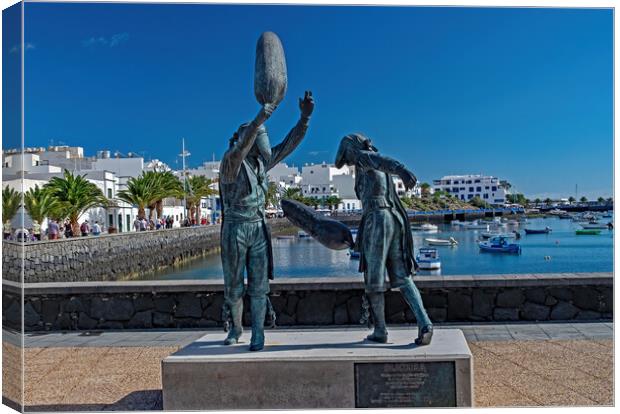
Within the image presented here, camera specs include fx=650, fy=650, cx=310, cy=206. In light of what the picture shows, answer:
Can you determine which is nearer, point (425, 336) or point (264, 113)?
point (264, 113)

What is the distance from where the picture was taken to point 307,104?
5.68 m

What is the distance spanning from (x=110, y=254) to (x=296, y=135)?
96.2ft

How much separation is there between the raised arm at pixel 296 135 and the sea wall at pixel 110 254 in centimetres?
1052

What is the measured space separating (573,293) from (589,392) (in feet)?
11.2

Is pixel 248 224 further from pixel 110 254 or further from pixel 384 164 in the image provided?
pixel 110 254

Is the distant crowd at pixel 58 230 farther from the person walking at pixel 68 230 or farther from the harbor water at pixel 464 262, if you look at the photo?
the harbor water at pixel 464 262

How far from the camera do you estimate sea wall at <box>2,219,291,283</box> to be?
23953 millimetres

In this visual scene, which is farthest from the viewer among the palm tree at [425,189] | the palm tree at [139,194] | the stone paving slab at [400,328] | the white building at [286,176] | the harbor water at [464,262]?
the palm tree at [425,189]

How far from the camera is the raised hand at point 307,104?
5.68 metres

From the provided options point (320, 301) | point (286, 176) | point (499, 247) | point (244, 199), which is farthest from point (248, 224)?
point (286, 176)

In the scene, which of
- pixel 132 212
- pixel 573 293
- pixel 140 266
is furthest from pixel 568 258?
pixel 573 293

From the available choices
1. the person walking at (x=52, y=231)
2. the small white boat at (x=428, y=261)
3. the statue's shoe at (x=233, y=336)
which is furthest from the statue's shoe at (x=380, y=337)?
the small white boat at (x=428, y=261)

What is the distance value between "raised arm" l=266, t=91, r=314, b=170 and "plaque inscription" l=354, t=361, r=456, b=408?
79.4 inches

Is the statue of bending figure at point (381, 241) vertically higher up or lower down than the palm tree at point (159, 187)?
lower down
